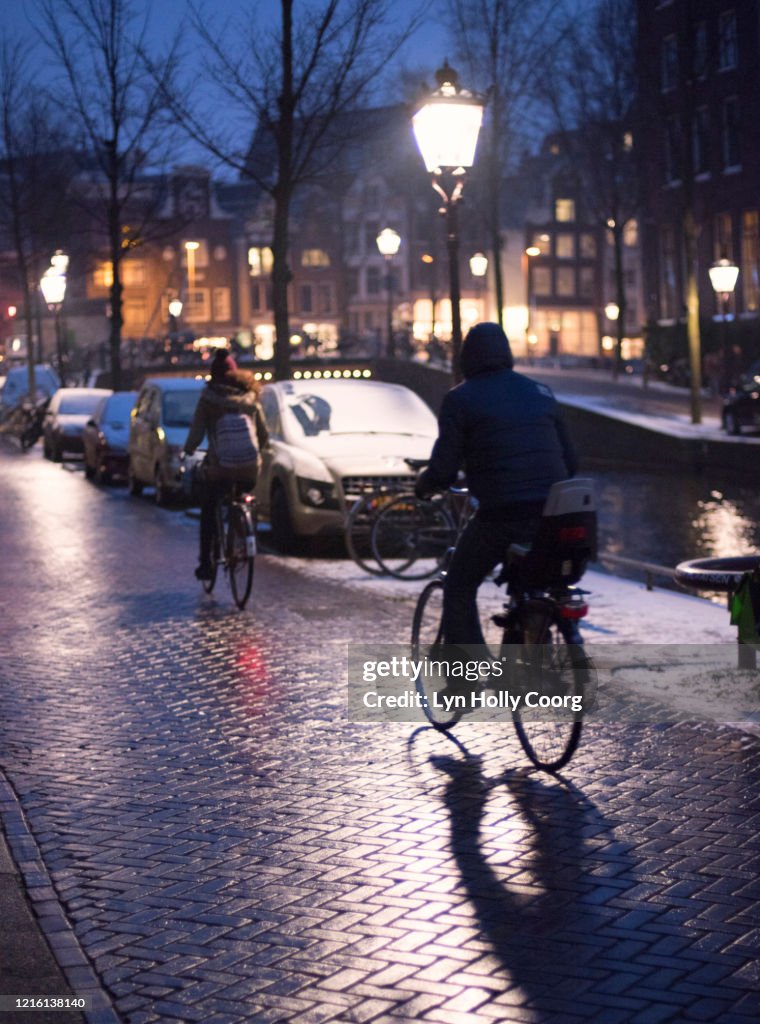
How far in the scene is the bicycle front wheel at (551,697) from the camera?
6.86 m

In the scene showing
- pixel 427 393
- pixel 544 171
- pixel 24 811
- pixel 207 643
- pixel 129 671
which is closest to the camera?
pixel 24 811

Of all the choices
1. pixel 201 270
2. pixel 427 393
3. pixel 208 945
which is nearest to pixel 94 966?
pixel 208 945

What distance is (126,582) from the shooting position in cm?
1430

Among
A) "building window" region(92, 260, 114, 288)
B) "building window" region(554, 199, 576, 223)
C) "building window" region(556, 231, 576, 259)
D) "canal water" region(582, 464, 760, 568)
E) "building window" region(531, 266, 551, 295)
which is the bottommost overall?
"canal water" region(582, 464, 760, 568)

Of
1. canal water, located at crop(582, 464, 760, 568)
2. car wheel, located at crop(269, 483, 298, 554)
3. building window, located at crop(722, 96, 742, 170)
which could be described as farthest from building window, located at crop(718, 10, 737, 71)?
car wheel, located at crop(269, 483, 298, 554)

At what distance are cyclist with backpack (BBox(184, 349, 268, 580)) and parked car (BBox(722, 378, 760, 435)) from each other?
2122cm

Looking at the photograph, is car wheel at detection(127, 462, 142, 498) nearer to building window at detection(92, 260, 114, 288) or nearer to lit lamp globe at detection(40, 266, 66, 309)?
lit lamp globe at detection(40, 266, 66, 309)

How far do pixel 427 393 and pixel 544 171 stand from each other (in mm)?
52258

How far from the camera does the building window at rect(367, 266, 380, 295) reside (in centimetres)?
9781

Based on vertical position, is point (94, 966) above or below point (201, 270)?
below

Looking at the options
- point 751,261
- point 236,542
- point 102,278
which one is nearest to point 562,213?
point 102,278

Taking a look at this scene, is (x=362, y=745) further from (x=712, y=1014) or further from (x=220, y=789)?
(x=712, y=1014)

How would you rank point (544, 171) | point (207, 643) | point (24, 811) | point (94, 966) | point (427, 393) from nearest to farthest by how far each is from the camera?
point (94, 966) → point (24, 811) → point (207, 643) → point (427, 393) → point (544, 171)
